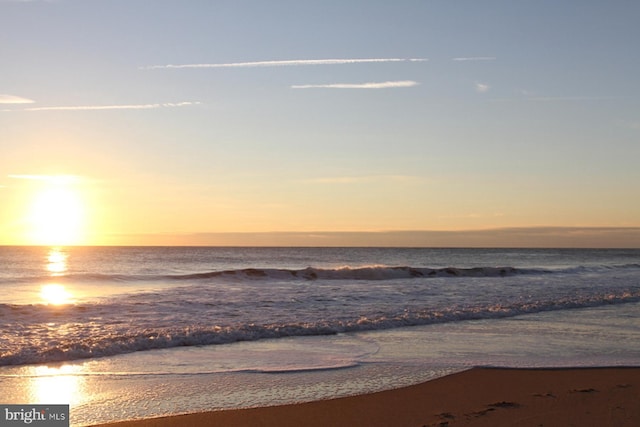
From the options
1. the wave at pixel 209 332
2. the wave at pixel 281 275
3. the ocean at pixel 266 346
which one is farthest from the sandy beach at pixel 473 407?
the wave at pixel 281 275

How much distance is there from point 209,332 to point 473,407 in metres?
6.42

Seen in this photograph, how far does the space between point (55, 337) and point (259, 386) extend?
5402 millimetres

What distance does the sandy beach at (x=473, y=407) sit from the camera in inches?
250

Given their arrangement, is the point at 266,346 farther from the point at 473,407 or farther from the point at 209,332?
the point at 473,407

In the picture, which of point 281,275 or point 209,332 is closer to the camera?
point 209,332

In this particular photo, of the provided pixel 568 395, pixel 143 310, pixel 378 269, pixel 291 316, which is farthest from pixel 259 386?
pixel 378 269

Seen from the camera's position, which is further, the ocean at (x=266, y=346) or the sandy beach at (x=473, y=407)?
the ocean at (x=266, y=346)

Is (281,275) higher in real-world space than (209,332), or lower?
lower

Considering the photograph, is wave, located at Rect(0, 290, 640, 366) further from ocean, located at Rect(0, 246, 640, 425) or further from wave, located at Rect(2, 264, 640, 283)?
wave, located at Rect(2, 264, 640, 283)

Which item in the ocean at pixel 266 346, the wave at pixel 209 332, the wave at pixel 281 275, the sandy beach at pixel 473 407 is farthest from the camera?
the wave at pixel 281 275

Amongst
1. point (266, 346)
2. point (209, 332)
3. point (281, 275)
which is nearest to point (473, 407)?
point (266, 346)

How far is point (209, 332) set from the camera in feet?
39.2

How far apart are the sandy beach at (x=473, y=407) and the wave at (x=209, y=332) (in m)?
4.34

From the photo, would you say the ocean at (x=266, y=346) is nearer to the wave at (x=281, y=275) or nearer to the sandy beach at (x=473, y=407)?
the sandy beach at (x=473, y=407)
